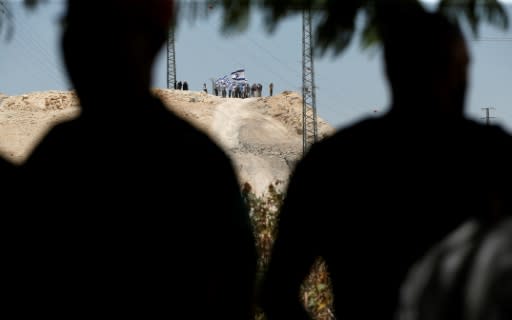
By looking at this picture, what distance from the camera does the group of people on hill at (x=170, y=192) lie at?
6.16 ft

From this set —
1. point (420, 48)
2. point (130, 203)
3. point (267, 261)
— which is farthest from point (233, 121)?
point (130, 203)

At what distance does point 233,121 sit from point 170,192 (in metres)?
48.6

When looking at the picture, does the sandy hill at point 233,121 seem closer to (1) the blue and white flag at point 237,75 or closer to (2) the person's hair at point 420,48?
(1) the blue and white flag at point 237,75

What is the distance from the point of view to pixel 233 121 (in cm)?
5044

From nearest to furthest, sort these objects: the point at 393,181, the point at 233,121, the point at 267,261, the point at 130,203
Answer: the point at 130,203
the point at 393,181
the point at 267,261
the point at 233,121

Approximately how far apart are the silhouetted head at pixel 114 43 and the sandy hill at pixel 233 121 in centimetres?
3830

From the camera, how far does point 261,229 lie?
5.88 m

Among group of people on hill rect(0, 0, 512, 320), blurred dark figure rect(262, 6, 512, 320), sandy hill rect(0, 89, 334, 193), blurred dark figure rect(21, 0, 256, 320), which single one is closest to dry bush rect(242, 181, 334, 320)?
blurred dark figure rect(262, 6, 512, 320)

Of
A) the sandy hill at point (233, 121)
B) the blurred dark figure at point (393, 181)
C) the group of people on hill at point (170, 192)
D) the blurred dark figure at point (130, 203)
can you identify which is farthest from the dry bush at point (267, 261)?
the sandy hill at point (233, 121)

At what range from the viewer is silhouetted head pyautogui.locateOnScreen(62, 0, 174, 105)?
6.44 ft

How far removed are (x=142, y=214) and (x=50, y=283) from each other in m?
0.27

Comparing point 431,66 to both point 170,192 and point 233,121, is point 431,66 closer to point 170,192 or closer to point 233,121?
point 170,192

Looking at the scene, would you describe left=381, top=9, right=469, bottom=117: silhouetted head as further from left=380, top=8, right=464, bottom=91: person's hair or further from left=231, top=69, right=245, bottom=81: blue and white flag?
left=231, top=69, right=245, bottom=81: blue and white flag

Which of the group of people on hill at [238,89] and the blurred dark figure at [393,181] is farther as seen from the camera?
the group of people on hill at [238,89]
